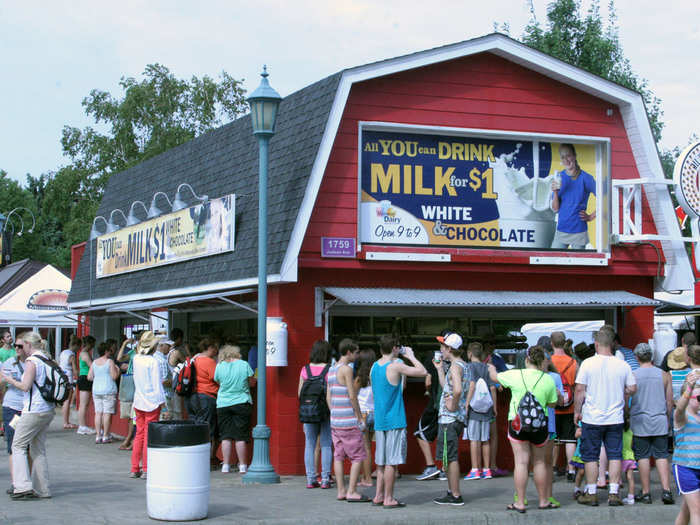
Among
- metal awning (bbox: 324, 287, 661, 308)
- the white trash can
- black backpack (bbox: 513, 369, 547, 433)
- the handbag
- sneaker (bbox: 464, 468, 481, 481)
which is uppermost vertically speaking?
metal awning (bbox: 324, 287, 661, 308)

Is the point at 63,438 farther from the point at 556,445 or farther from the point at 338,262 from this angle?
the point at 556,445

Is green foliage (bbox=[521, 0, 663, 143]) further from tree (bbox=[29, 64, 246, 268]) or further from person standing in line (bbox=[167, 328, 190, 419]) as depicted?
person standing in line (bbox=[167, 328, 190, 419])

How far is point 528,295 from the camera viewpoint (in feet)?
46.3

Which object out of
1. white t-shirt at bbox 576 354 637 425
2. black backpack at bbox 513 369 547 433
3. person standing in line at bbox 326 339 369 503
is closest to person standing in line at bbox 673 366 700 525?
black backpack at bbox 513 369 547 433

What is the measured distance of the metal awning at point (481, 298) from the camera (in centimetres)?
1289

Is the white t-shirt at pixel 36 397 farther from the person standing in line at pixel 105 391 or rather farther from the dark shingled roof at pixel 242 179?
the person standing in line at pixel 105 391

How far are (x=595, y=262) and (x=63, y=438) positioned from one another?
10216 millimetres

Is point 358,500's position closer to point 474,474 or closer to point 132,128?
point 474,474

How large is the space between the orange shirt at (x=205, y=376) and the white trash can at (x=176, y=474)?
3671mm

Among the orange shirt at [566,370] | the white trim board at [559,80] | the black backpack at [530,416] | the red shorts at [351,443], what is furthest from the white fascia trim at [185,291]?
the black backpack at [530,416]

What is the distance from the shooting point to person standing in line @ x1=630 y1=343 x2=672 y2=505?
10.8 meters

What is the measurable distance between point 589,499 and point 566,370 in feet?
6.05

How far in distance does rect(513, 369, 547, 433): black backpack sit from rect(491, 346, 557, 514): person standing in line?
10 millimetres

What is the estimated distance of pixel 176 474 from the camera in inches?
373
